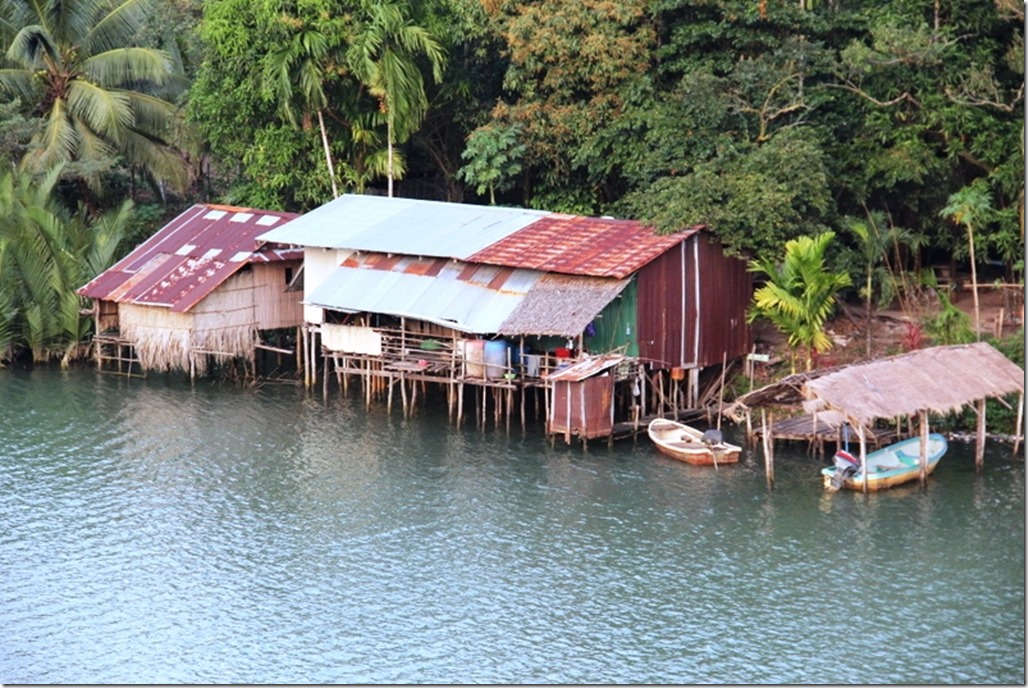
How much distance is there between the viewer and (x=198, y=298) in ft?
123

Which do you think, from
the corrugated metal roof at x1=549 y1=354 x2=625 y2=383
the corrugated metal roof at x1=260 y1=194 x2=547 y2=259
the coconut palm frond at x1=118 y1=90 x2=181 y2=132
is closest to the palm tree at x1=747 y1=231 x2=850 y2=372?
the corrugated metal roof at x1=549 y1=354 x2=625 y2=383

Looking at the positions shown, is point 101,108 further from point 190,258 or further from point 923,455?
point 923,455

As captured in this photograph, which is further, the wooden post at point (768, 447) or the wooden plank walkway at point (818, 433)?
the wooden plank walkway at point (818, 433)

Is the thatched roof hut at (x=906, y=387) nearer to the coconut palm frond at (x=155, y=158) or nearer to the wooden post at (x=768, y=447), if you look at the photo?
the wooden post at (x=768, y=447)

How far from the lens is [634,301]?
112 ft

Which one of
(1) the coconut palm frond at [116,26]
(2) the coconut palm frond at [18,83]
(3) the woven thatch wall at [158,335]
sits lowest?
(3) the woven thatch wall at [158,335]

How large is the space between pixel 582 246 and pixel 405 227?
14.7 feet

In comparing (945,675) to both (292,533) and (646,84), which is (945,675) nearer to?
(292,533)

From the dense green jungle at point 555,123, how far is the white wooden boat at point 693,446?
319 centimetres

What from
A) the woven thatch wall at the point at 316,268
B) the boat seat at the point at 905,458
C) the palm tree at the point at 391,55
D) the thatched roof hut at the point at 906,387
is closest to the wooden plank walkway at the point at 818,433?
the thatched roof hut at the point at 906,387

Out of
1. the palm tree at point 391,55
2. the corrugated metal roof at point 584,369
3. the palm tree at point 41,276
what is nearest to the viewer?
the corrugated metal roof at point 584,369

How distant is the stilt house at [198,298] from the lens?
3816 cm

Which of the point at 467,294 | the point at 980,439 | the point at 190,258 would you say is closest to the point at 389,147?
the point at 190,258

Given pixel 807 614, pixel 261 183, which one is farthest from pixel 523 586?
pixel 261 183
